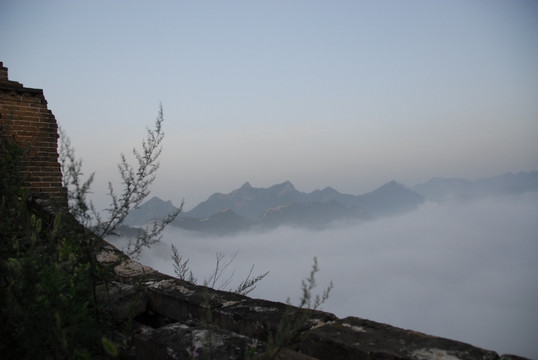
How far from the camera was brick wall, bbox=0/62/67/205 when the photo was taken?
5.65m

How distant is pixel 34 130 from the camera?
5.92m

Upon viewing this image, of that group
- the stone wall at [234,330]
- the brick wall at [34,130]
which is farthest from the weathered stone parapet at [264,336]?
the brick wall at [34,130]

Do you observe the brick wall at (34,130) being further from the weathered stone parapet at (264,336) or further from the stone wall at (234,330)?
the weathered stone parapet at (264,336)

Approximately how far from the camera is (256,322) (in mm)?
1820

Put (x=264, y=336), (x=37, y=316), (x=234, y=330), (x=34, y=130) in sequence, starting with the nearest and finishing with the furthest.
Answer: (x=37, y=316) → (x=264, y=336) → (x=234, y=330) → (x=34, y=130)

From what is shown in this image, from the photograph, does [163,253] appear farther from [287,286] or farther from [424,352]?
[287,286]

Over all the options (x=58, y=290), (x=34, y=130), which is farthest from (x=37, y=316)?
(x=34, y=130)

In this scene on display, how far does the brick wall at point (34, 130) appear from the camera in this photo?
5652 mm

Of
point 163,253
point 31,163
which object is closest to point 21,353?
point 31,163

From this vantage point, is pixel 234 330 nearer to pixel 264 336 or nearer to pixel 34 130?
pixel 264 336

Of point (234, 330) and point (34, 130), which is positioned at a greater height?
point (34, 130)

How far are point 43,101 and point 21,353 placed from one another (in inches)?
242

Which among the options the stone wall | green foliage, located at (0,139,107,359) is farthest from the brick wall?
green foliage, located at (0,139,107,359)

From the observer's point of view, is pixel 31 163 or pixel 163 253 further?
pixel 163 253
